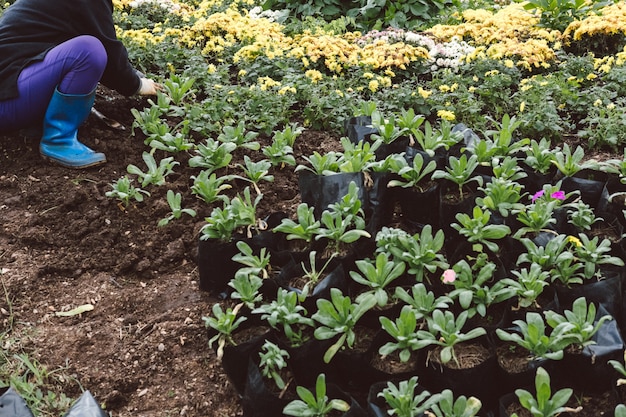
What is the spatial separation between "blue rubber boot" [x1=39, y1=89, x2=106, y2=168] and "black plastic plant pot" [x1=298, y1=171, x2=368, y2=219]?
1.47 metres

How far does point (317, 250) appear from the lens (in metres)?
3.17

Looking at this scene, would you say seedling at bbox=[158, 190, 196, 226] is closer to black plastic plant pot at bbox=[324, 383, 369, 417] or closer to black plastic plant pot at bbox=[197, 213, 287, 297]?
black plastic plant pot at bbox=[197, 213, 287, 297]

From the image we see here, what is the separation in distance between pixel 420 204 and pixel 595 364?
1.26m

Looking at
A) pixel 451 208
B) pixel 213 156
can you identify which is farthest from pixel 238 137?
pixel 451 208

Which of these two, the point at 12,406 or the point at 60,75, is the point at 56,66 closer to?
Answer: the point at 60,75

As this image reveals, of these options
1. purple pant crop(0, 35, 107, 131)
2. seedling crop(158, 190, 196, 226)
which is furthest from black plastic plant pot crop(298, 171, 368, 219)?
purple pant crop(0, 35, 107, 131)

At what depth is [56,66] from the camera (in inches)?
158

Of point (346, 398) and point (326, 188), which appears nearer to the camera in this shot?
point (346, 398)

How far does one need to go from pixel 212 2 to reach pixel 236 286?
4851mm

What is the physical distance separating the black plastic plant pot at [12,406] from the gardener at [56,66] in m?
2.01

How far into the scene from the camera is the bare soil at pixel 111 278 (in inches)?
114

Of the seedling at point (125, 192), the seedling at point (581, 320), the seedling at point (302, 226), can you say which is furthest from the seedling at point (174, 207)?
the seedling at point (581, 320)

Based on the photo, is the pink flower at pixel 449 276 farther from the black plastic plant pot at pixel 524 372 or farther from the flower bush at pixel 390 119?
the black plastic plant pot at pixel 524 372

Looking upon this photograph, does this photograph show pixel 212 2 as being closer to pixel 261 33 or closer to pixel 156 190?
pixel 261 33
